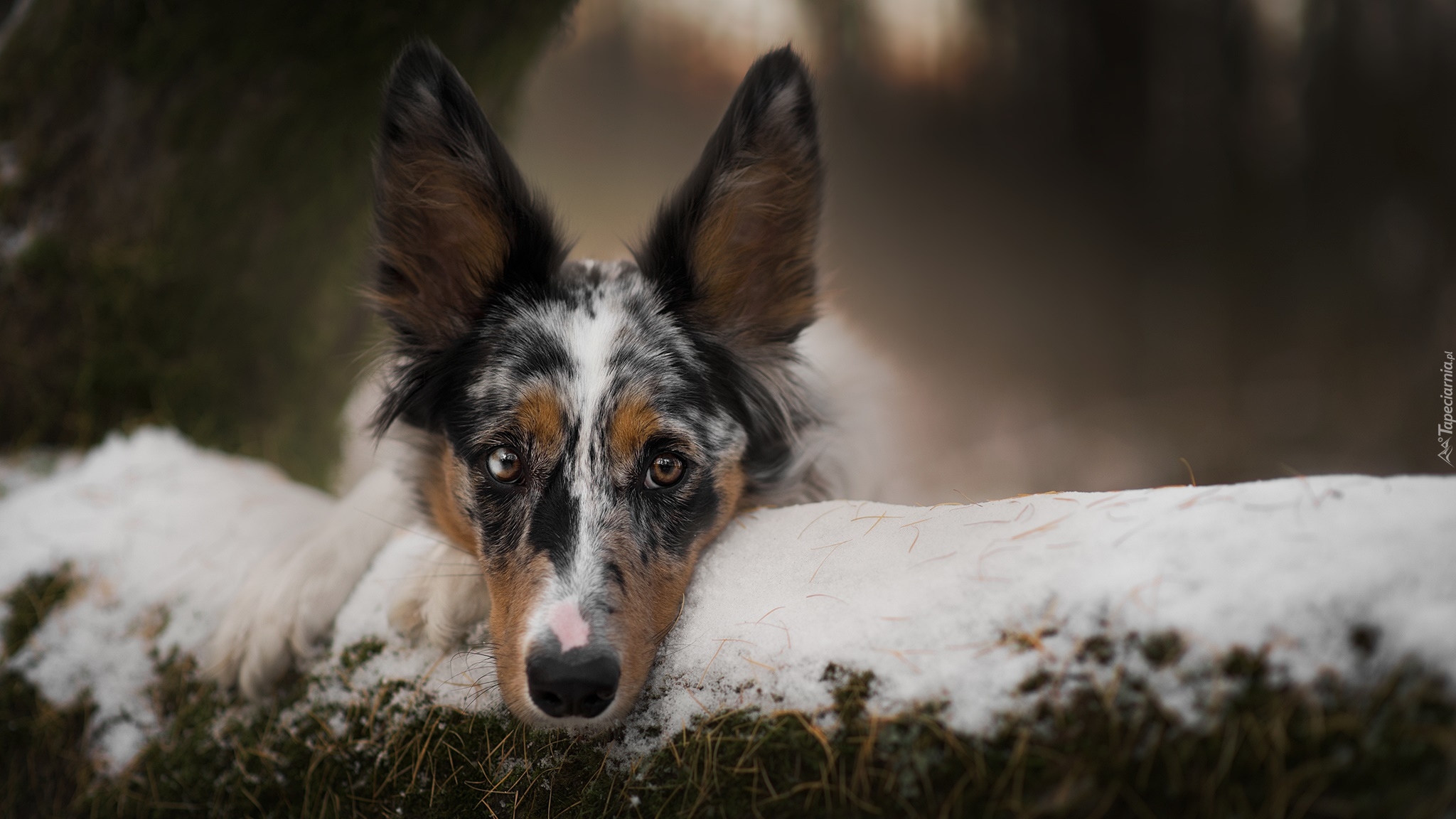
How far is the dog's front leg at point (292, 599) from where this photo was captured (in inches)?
111

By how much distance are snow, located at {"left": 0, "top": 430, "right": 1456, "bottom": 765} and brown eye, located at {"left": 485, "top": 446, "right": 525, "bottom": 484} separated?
60cm

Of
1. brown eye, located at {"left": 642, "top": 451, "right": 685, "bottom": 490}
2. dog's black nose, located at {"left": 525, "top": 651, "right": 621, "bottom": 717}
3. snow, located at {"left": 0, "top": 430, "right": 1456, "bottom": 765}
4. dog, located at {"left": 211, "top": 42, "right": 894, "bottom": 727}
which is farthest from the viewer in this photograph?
brown eye, located at {"left": 642, "top": 451, "right": 685, "bottom": 490}

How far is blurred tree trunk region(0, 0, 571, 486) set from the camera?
13.9 ft

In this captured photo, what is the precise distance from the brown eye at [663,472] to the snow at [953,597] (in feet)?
0.95

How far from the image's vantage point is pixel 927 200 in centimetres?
1108

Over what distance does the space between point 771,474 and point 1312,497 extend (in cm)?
178

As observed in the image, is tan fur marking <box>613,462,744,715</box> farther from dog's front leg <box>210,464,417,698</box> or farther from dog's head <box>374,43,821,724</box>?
dog's front leg <box>210,464,417,698</box>

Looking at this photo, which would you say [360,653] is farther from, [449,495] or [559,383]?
[559,383]

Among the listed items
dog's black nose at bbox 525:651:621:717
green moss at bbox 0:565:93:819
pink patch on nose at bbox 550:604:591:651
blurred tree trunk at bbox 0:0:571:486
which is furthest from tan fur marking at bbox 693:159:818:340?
green moss at bbox 0:565:93:819

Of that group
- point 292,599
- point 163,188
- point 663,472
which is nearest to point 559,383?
point 663,472

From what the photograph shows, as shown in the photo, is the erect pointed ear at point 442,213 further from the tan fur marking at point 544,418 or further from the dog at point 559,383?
the tan fur marking at point 544,418

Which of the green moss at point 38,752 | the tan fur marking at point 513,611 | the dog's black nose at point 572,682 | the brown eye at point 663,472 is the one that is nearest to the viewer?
the dog's black nose at point 572,682

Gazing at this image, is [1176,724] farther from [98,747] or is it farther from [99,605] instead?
[99,605]

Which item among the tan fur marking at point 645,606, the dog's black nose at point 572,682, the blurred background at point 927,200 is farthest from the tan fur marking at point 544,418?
the blurred background at point 927,200
